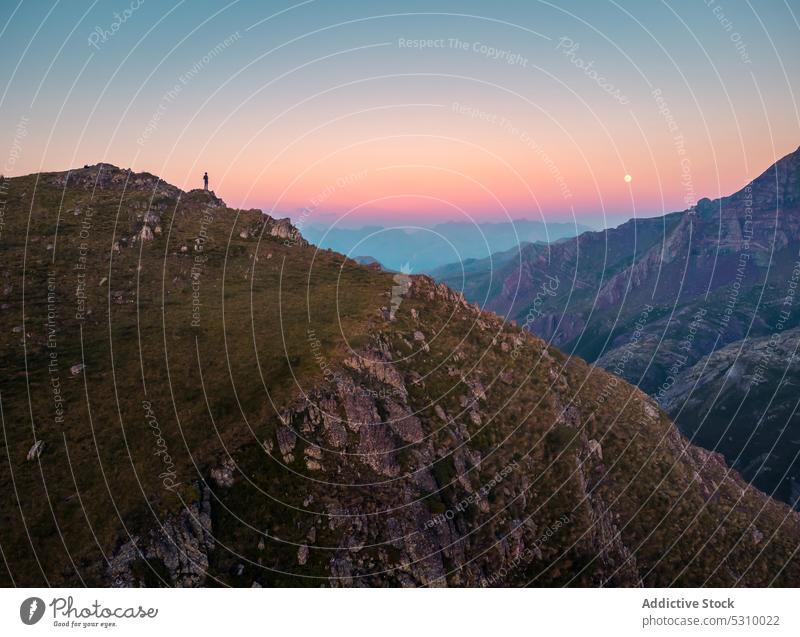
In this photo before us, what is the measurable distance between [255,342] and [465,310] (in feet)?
109

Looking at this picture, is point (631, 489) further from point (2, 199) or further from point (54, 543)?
point (2, 199)
